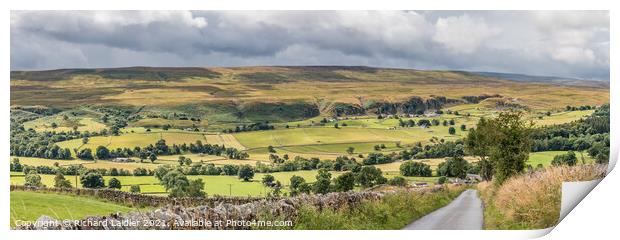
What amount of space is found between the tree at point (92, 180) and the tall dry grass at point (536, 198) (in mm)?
6638

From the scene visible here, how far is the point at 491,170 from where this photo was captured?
59.6ft

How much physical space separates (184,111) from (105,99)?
1402 mm

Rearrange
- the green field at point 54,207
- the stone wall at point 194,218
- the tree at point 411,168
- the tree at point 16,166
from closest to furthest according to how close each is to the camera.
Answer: the stone wall at point 194,218 → the green field at point 54,207 → the tree at point 16,166 → the tree at point 411,168

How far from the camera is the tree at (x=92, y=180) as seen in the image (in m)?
16.3

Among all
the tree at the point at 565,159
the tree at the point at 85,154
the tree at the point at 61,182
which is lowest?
the tree at the point at 61,182

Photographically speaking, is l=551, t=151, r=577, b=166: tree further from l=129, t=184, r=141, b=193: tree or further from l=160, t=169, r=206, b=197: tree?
l=129, t=184, r=141, b=193: tree

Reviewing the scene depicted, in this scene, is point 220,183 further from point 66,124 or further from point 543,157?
point 543,157

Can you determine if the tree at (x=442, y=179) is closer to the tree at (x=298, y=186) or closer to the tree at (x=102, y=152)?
the tree at (x=298, y=186)

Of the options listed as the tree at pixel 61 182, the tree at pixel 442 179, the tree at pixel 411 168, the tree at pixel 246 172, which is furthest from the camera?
the tree at pixel 442 179

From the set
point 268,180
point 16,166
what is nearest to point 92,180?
point 16,166

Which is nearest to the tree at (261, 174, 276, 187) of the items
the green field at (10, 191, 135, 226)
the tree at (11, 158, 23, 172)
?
the green field at (10, 191, 135, 226)

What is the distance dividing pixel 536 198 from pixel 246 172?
5054 millimetres

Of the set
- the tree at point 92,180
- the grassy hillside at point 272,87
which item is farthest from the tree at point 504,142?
Result: the tree at point 92,180
